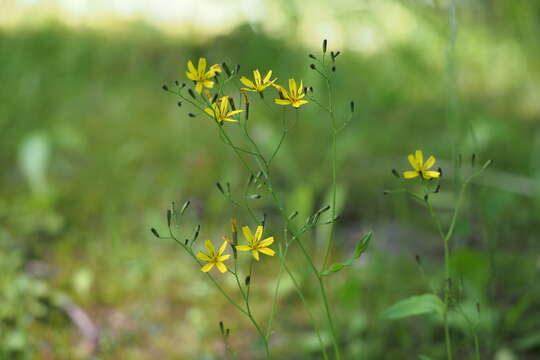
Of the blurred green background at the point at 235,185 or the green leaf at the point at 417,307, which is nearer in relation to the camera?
the green leaf at the point at 417,307

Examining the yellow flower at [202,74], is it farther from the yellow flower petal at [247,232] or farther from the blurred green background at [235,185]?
the blurred green background at [235,185]

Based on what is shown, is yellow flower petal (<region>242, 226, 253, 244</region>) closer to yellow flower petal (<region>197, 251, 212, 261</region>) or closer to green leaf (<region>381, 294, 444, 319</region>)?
yellow flower petal (<region>197, 251, 212, 261</region>)

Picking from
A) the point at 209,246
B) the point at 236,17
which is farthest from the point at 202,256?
the point at 236,17

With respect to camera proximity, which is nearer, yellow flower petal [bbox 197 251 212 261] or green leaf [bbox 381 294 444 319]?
yellow flower petal [bbox 197 251 212 261]

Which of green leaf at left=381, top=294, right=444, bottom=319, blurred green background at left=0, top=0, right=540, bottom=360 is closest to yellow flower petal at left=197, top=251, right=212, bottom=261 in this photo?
green leaf at left=381, top=294, right=444, bottom=319

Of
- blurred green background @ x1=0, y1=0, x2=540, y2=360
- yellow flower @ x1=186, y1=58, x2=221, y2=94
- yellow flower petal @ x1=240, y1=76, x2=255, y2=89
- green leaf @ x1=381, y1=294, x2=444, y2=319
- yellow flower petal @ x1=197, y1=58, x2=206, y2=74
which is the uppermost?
blurred green background @ x1=0, y1=0, x2=540, y2=360

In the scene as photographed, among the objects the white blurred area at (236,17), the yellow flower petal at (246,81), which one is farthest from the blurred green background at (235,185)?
the yellow flower petal at (246,81)

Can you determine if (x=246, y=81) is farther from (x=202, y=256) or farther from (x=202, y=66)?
(x=202, y=256)
